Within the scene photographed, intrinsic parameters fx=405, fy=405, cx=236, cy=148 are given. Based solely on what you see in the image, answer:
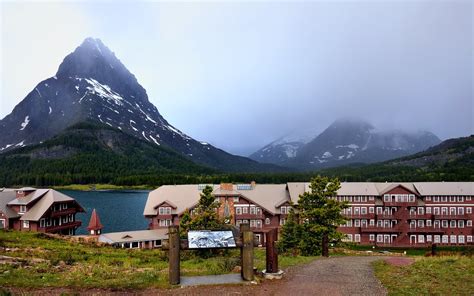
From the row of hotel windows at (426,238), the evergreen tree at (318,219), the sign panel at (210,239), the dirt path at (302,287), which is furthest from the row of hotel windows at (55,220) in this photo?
the sign panel at (210,239)

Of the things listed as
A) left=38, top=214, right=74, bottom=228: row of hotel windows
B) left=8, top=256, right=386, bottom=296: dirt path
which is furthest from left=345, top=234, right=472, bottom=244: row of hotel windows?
left=8, top=256, right=386, bottom=296: dirt path

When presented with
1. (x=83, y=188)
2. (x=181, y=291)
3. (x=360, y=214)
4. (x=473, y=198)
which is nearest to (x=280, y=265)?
(x=181, y=291)

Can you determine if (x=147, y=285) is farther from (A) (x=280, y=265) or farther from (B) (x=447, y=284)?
(B) (x=447, y=284)

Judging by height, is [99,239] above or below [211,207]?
below

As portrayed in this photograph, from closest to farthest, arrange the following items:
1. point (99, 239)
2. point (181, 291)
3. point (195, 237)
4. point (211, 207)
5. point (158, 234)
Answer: point (181, 291) → point (195, 237) → point (211, 207) → point (99, 239) → point (158, 234)

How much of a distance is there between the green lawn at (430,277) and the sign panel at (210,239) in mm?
6967

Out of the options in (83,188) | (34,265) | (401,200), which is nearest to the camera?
(34,265)

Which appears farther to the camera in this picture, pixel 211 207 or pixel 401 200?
pixel 401 200

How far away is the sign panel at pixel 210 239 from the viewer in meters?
17.6

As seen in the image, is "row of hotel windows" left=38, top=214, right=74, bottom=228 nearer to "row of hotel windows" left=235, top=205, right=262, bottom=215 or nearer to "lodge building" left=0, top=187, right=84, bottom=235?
"lodge building" left=0, top=187, right=84, bottom=235

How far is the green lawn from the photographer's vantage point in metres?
16.3

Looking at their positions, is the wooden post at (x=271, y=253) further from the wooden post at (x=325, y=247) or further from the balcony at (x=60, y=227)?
the balcony at (x=60, y=227)

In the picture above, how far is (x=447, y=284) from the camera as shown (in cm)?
1720

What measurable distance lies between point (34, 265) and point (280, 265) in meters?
13.8
